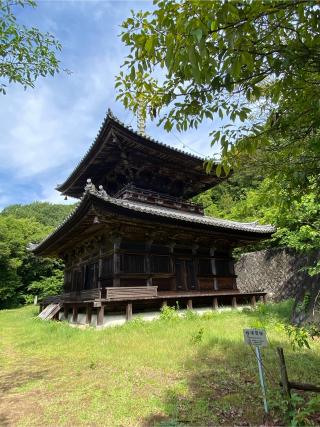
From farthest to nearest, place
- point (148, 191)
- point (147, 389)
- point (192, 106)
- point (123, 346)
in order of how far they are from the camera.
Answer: point (148, 191)
point (123, 346)
point (147, 389)
point (192, 106)

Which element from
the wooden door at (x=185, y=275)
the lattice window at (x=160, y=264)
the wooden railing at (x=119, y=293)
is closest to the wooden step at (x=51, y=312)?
the wooden railing at (x=119, y=293)

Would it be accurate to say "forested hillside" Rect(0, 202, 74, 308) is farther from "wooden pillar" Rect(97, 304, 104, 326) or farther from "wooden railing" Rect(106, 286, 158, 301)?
"wooden pillar" Rect(97, 304, 104, 326)

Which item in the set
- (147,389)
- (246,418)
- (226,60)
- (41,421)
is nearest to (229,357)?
(147,389)

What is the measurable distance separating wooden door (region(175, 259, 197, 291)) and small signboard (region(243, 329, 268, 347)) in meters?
10.1

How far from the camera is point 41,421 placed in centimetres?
434

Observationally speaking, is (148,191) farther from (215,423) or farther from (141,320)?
(215,423)

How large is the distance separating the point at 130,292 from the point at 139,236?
96.7 inches

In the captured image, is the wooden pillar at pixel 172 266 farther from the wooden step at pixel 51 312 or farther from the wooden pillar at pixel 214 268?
the wooden step at pixel 51 312

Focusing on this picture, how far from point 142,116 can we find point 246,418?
420cm

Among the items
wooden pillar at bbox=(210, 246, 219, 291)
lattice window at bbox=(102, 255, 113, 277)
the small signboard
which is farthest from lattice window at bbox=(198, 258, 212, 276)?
the small signboard

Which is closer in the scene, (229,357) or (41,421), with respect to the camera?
(41,421)

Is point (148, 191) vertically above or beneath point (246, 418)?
above

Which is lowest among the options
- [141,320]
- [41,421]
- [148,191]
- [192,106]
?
[41,421]

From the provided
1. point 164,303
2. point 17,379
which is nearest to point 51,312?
point 164,303
